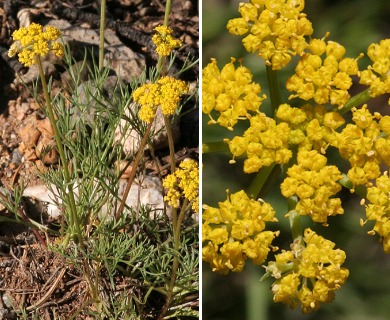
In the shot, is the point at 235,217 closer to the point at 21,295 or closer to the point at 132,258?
the point at 132,258

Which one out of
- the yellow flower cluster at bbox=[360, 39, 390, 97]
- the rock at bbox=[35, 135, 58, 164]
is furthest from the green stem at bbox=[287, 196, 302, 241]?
the rock at bbox=[35, 135, 58, 164]

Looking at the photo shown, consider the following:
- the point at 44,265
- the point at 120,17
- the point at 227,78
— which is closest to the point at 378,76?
the point at 227,78

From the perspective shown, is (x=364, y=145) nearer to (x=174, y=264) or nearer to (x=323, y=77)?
(x=323, y=77)

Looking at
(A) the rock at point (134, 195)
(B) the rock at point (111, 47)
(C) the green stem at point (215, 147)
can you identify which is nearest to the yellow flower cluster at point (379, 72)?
(C) the green stem at point (215, 147)

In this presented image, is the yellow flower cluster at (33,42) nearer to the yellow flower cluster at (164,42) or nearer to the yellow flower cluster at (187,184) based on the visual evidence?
the yellow flower cluster at (164,42)

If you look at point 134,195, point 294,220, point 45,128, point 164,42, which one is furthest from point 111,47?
point 294,220
